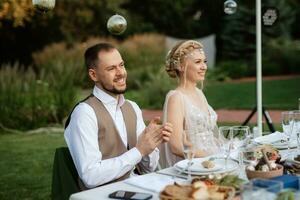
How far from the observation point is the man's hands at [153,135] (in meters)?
2.77

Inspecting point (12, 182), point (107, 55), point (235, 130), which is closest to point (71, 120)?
point (107, 55)

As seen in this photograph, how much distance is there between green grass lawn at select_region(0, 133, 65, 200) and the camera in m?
5.72

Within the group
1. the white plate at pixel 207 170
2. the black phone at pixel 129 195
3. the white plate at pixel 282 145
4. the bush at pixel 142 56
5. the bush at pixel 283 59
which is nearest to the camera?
the black phone at pixel 129 195

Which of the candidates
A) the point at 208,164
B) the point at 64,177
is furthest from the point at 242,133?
the point at 64,177

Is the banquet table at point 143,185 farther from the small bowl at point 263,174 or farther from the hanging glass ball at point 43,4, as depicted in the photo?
the hanging glass ball at point 43,4

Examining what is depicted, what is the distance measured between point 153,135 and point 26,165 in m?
4.48

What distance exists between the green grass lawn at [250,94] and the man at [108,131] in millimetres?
8771

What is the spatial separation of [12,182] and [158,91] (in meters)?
6.75

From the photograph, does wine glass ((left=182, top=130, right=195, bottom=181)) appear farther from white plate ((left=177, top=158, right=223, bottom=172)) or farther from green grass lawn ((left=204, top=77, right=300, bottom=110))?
green grass lawn ((left=204, top=77, right=300, bottom=110))

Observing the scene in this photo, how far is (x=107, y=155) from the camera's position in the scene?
2961mm

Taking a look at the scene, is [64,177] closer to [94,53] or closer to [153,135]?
[153,135]

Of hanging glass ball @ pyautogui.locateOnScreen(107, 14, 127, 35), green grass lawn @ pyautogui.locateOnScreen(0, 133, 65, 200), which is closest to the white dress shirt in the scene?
hanging glass ball @ pyautogui.locateOnScreen(107, 14, 127, 35)

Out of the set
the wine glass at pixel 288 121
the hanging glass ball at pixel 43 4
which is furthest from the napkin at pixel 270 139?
the hanging glass ball at pixel 43 4

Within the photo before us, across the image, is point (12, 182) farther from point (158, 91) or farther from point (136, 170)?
point (158, 91)
